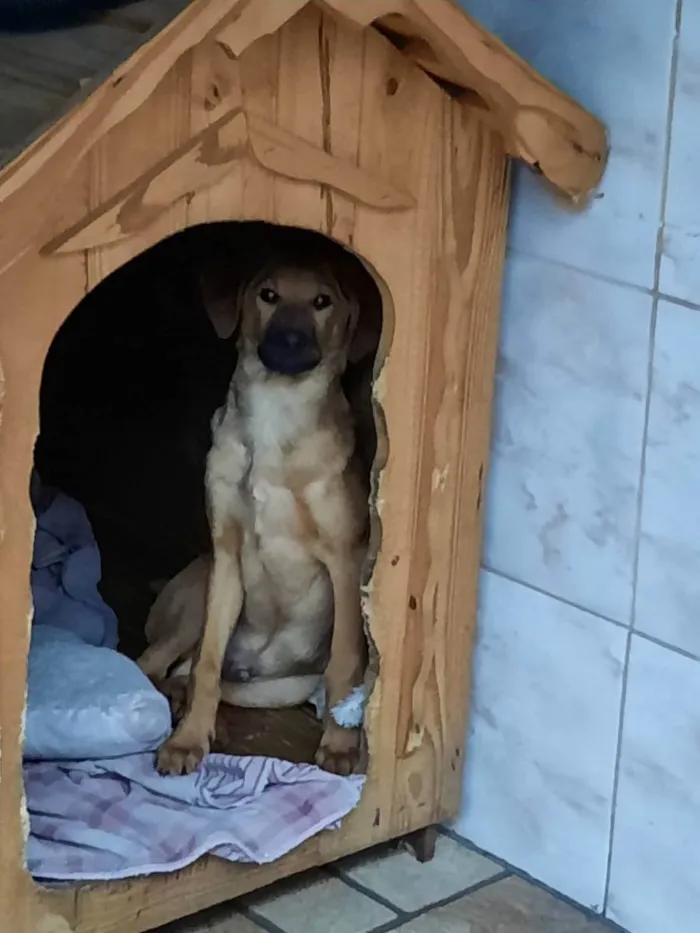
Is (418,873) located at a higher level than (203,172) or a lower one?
lower

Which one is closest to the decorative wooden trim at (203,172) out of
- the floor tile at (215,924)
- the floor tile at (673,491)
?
the floor tile at (673,491)

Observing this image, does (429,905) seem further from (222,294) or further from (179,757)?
(222,294)

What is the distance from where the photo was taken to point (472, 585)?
5.99 ft

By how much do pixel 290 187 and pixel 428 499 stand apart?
417 millimetres

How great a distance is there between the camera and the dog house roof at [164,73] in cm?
131

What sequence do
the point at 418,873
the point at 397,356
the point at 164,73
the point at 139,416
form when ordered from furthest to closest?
the point at 139,416, the point at 418,873, the point at 397,356, the point at 164,73

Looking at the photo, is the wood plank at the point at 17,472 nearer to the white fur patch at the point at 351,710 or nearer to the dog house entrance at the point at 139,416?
the white fur patch at the point at 351,710

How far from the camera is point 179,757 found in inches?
71.3

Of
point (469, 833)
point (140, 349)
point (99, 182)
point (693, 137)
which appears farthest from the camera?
point (140, 349)

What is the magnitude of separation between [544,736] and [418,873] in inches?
9.3

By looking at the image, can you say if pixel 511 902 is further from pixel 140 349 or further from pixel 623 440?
pixel 140 349

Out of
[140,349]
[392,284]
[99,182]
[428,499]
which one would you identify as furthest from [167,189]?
[140,349]

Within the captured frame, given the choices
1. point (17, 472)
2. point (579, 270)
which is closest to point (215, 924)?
point (17, 472)

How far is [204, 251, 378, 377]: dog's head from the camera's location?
182cm
